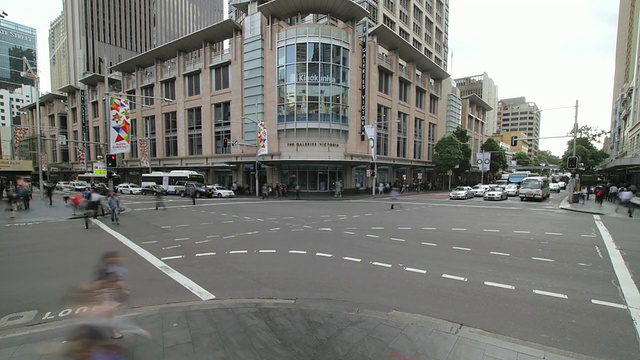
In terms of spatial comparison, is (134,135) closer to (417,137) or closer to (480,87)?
(417,137)

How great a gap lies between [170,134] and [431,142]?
141 feet

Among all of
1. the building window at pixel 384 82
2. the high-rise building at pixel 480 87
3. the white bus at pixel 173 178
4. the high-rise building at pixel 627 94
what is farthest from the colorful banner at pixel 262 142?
the high-rise building at pixel 480 87

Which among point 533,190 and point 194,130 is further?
point 194,130

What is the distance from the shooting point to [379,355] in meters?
3.46

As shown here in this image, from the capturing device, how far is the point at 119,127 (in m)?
15.0

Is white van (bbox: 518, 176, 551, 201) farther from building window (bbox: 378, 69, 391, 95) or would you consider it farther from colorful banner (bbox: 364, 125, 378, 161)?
building window (bbox: 378, 69, 391, 95)

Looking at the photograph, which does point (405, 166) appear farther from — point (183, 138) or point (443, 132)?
point (183, 138)

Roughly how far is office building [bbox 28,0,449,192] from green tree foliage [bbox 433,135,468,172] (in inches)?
95.8

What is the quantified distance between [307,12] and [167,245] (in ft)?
103

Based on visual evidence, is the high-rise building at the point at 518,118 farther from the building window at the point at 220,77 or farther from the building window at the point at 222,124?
the building window at the point at 222,124

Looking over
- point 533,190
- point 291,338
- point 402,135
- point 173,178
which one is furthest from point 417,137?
point 291,338

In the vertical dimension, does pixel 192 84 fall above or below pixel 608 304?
above

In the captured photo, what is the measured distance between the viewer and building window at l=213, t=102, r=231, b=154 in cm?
3669

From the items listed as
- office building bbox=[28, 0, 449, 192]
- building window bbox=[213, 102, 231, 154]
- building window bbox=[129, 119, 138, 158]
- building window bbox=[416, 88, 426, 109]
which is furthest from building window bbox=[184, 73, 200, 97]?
building window bbox=[416, 88, 426, 109]
